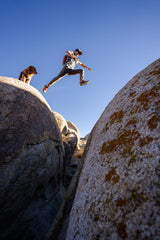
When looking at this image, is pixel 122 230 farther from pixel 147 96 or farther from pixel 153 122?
pixel 147 96

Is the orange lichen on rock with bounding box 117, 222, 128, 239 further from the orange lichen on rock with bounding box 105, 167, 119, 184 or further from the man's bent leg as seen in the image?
the man's bent leg

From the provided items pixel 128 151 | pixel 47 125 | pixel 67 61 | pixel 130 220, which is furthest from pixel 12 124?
pixel 67 61

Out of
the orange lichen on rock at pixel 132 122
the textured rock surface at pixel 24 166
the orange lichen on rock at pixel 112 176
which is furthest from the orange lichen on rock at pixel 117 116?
the textured rock surface at pixel 24 166

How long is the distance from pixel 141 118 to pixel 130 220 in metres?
1.26

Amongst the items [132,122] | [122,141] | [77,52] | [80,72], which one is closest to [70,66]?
[80,72]

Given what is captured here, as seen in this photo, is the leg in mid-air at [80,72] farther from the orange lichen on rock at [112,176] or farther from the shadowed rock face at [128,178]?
the orange lichen on rock at [112,176]

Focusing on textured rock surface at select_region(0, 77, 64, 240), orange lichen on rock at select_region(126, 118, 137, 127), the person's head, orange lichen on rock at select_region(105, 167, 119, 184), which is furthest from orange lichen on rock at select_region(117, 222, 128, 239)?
the person's head

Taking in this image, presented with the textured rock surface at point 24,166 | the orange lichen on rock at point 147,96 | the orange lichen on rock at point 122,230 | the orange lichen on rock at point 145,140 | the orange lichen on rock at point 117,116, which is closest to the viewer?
the orange lichen on rock at point 122,230

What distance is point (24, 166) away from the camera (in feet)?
10.0

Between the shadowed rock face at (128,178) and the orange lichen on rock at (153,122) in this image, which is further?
the orange lichen on rock at (153,122)

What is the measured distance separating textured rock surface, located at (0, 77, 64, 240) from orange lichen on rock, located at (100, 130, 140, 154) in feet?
7.05

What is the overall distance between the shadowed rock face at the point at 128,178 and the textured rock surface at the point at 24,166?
1.80 m

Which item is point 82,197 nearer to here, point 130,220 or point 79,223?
point 79,223

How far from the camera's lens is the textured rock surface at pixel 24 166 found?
2762mm
